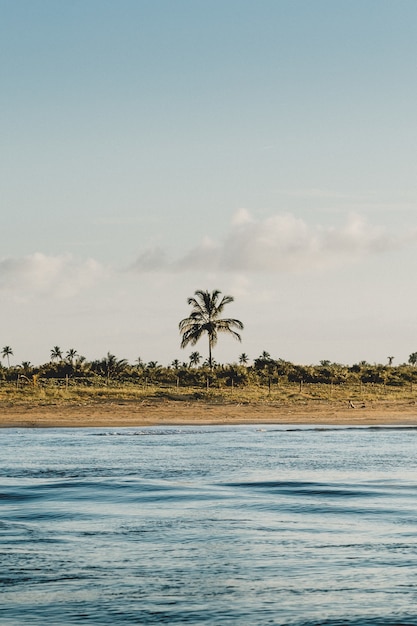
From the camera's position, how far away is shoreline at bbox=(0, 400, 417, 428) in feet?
157

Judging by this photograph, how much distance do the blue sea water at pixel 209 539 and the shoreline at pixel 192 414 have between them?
18.4m

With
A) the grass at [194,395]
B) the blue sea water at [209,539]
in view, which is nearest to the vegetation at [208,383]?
the grass at [194,395]

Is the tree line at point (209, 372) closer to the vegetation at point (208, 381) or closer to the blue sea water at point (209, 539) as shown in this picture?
the vegetation at point (208, 381)

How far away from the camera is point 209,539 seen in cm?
1431

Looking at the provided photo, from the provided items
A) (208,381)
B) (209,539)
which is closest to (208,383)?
(208,381)

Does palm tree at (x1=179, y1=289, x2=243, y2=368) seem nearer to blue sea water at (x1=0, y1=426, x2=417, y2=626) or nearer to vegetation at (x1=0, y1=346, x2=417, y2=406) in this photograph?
vegetation at (x1=0, y1=346, x2=417, y2=406)

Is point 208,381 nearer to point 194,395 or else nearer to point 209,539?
point 194,395

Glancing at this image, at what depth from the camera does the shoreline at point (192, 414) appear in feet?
157

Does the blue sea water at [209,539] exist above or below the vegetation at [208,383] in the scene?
below

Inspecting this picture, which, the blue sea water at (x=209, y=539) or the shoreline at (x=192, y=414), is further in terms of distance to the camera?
the shoreline at (x=192, y=414)

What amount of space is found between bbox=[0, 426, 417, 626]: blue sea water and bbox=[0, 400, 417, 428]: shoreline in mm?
18379

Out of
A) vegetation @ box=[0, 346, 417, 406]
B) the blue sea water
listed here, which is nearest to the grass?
vegetation @ box=[0, 346, 417, 406]

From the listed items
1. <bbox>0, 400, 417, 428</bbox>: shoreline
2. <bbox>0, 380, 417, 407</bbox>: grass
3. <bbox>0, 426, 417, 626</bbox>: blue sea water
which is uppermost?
<bbox>0, 380, 417, 407</bbox>: grass

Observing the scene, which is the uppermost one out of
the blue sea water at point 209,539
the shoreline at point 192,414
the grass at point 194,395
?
the grass at point 194,395
